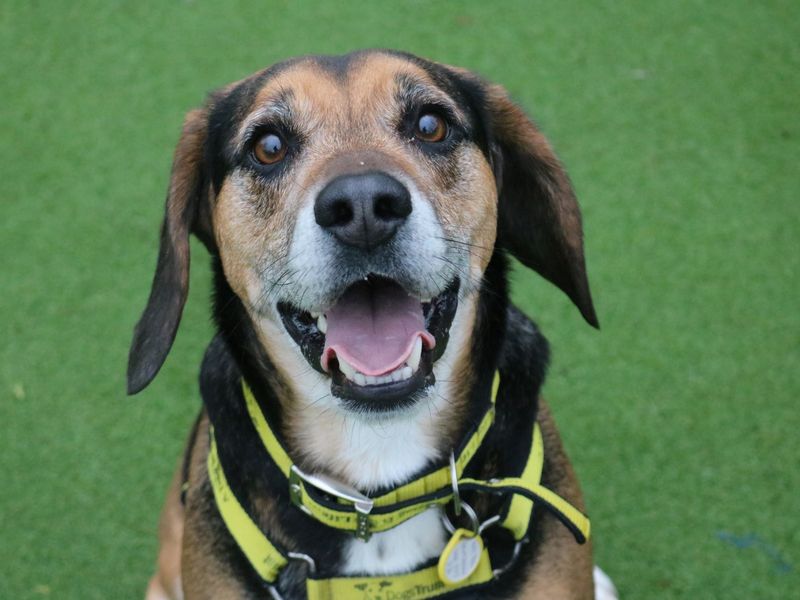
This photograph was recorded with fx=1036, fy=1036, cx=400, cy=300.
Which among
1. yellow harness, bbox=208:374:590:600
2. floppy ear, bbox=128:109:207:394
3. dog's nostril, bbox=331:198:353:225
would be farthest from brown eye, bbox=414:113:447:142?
yellow harness, bbox=208:374:590:600

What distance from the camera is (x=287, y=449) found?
2660 millimetres

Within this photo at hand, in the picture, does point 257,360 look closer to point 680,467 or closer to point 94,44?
point 680,467

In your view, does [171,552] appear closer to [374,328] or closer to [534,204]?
[374,328]

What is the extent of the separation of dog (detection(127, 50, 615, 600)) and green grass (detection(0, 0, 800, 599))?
3.57ft

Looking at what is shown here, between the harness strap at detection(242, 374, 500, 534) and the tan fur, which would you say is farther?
Answer: the tan fur

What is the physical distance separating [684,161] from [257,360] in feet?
9.47

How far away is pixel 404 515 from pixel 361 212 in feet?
2.63

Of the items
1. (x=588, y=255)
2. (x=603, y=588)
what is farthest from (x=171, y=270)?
(x=588, y=255)

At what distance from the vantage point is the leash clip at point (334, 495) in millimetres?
2467

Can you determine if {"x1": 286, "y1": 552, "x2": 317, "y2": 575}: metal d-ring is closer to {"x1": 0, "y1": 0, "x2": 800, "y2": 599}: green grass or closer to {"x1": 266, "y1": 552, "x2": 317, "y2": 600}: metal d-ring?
{"x1": 266, "y1": 552, "x2": 317, "y2": 600}: metal d-ring

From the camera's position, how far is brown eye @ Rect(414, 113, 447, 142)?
2.59 m

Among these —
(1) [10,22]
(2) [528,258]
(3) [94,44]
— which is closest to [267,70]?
(2) [528,258]

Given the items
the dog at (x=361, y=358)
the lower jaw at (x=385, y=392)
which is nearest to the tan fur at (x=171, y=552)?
the dog at (x=361, y=358)

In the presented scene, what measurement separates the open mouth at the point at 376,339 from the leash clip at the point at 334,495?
0.87 ft
